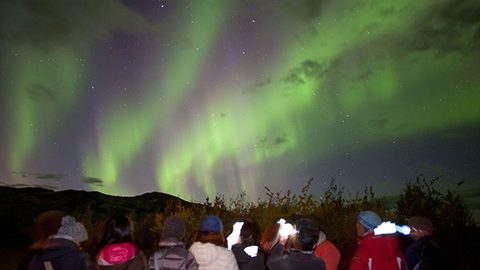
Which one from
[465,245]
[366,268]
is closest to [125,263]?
[366,268]

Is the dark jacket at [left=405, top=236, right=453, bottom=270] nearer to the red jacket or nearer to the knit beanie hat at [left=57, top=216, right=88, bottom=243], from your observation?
the red jacket

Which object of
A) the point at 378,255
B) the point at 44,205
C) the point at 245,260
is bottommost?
the point at 378,255

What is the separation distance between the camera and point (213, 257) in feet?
17.7

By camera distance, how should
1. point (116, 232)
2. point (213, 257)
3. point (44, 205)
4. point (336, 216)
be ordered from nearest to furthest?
point (213, 257)
point (116, 232)
point (336, 216)
point (44, 205)

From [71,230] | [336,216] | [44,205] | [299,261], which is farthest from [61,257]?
[44,205]

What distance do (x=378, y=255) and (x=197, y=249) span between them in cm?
230

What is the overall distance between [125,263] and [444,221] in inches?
599

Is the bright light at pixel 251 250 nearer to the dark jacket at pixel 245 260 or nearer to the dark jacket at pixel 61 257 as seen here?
the dark jacket at pixel 245 260

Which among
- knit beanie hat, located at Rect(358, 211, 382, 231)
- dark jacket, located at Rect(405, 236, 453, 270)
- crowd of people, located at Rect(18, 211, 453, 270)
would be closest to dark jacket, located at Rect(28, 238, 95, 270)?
crowd of people, located at Rect(18, 211, 453, 270)

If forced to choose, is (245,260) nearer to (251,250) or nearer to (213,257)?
(251,250)

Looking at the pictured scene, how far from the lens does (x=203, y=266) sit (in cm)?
540

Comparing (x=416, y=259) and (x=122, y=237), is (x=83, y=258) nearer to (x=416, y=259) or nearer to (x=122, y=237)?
(x=122, y=237)

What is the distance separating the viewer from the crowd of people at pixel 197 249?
4672mm

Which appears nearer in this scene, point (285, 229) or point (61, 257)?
point (61, 257)
